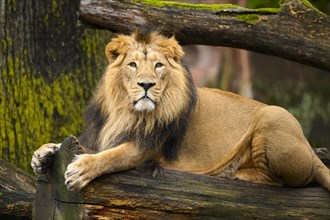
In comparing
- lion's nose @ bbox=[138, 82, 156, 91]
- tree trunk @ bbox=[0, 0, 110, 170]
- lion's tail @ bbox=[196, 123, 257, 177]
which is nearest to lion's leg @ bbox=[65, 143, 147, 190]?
lion's nose @ bbox=[138, 82, 156, 91]

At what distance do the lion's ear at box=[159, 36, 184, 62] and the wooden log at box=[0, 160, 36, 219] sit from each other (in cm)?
155

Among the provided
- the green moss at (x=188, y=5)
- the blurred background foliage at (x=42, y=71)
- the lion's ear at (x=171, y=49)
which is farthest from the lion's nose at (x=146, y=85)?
the blurred background foliage at (x=42, y=71)

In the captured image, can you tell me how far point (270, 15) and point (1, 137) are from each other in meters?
2.87

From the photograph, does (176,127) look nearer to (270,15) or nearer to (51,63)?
(270,15)

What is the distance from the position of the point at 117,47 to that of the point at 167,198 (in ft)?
3.92

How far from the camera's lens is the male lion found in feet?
20.8

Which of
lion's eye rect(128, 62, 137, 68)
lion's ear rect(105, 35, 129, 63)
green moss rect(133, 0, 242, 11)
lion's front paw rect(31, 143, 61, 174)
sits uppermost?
green moss rect(133, 0, 242, 11)

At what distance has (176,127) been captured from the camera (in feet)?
21.7

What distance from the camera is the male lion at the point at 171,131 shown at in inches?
250

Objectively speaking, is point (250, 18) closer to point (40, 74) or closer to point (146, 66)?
point (146, 66)

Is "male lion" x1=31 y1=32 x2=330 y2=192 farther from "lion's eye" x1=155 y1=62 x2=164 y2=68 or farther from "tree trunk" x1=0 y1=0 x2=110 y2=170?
"tree trunk" x1=0 y1=0 x2=110 y2=170

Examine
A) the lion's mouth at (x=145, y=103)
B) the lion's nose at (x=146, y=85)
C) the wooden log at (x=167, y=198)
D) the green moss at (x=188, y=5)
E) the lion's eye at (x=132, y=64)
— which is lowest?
the wooden log at (x=167, y=198)

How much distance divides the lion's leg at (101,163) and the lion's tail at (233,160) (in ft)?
2.26

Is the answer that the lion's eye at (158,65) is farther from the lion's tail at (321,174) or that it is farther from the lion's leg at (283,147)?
the lion's tail at (321,174)
